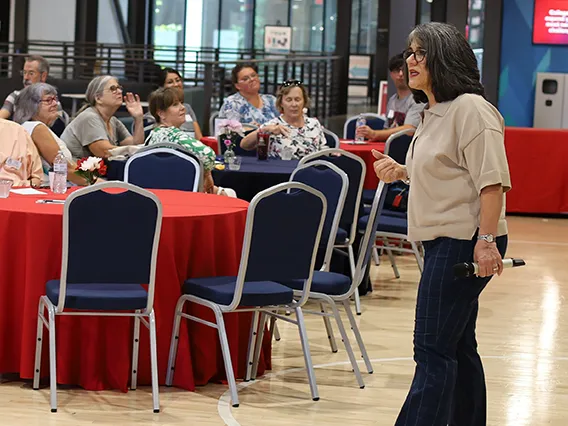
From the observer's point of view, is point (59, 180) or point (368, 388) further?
point (59, 180)

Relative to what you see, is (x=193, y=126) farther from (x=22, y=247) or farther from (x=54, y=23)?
(x=54, y=23)

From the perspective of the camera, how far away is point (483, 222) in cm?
324

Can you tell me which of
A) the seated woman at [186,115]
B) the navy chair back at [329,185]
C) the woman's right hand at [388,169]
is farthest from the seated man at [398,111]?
the woman's right hand at [388,169]

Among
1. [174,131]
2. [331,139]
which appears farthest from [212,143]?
[174,131]

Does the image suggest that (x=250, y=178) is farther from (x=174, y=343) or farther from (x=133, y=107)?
(x=174, y=343)

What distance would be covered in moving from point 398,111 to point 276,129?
198cm

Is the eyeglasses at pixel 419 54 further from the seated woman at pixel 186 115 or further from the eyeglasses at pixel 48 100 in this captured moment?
the seated woman at pixel 186 115

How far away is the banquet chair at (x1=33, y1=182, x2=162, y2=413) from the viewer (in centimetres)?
426

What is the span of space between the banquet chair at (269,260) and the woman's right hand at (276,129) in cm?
305

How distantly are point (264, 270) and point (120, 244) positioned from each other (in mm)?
597

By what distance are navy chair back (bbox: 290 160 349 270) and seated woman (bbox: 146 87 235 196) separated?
2.51 ft

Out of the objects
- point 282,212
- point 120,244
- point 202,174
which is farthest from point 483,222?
point 202,174

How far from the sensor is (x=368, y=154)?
8.55m

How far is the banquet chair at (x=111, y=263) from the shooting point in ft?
14.0
